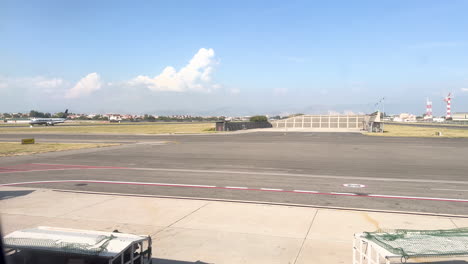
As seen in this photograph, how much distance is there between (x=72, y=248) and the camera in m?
5.61

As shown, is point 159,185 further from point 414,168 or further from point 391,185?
point 414,168

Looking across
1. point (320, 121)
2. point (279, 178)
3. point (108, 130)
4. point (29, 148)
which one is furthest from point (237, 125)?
point (279, 178)

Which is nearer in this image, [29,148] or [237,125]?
[29,148]

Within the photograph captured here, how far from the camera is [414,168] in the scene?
22266 millimetres

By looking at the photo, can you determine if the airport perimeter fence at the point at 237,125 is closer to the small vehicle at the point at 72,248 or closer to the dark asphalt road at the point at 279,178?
the dark asphalt road at the point at 279,178

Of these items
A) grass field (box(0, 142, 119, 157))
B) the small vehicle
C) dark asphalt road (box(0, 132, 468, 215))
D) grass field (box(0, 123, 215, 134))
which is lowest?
dark asphalt road (box(0, 132, 468, 215))

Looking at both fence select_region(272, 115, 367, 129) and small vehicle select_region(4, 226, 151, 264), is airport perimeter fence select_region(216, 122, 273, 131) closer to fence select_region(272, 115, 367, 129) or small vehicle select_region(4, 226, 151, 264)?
fence select_region(272, 115, 367, 129)

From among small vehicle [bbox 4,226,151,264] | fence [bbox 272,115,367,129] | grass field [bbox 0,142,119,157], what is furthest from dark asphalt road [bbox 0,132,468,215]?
fence [bbox 272,115,367,129]

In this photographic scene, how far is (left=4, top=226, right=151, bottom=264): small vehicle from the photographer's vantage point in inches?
221

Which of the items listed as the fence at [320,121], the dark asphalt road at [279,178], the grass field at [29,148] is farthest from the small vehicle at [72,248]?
the fence at [320,121]

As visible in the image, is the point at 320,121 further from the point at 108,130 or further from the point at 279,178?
the point at 279,178

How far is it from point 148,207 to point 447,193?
12.5 metres

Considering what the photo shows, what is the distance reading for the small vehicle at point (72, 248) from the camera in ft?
18.4

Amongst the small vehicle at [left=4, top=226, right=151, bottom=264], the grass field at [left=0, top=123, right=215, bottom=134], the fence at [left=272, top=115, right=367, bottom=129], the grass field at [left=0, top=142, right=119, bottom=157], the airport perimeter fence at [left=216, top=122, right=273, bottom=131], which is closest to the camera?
the small vehicle at [left=4, top=226, right=151, bottom=264]
